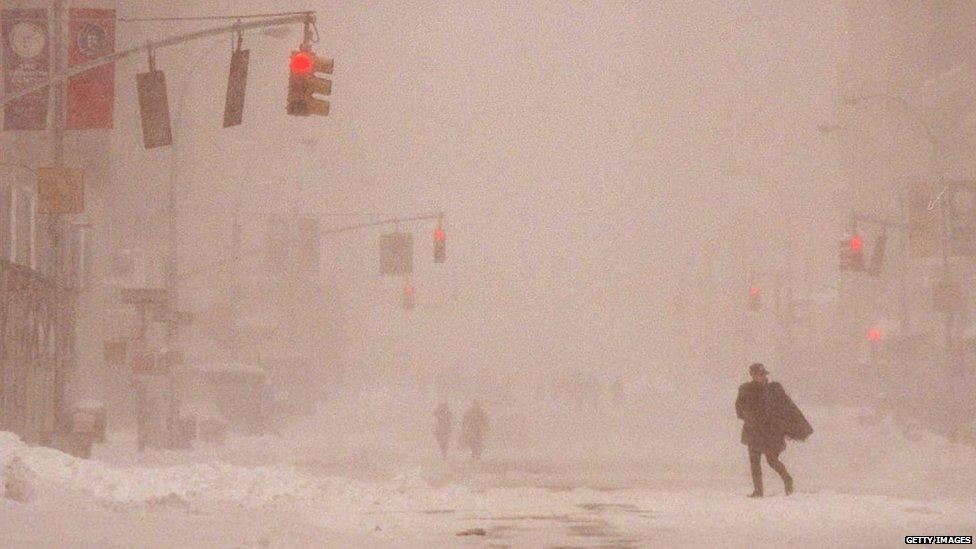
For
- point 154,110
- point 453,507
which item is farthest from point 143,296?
point 453,507

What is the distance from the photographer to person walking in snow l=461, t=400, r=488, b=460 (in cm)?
4109

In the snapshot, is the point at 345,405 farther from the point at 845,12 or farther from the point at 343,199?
the point at 343,199

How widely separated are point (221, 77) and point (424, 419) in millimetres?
83162

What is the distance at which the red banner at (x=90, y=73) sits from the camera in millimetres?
27438

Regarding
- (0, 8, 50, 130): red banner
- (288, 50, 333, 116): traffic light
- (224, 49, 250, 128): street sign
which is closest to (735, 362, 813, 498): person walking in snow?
(288, 50, 333, 116): traffic light

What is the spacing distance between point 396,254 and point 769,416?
1201 inches

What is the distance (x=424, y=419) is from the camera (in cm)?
6600

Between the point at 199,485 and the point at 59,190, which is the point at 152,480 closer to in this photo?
the point at 199,485

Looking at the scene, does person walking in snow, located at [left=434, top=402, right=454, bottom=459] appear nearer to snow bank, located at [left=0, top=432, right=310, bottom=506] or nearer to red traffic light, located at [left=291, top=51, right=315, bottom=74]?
snow bank, located at [left=0, top=432, right=310, bottom=506]

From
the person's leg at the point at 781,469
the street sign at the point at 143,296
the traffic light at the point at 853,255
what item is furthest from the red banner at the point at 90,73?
the traffic light at the point at 853,255

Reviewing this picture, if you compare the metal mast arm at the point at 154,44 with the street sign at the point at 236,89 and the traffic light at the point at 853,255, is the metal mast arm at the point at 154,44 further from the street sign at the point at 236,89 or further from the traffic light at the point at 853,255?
the traffic light at the point at 853,255

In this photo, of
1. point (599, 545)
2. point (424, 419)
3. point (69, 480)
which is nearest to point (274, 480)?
point (69, 480)

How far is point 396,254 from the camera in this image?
50594mm

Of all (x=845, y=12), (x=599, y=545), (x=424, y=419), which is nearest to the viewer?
(x=599, y=545)
